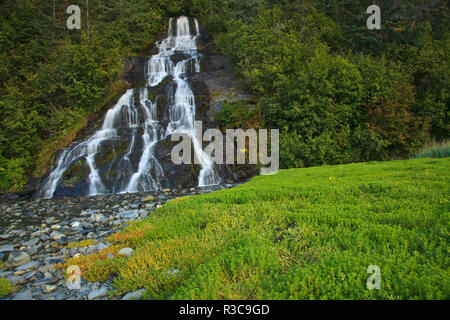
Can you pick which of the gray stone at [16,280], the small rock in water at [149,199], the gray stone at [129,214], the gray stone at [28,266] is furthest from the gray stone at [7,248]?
the small rock in water at [149,199]

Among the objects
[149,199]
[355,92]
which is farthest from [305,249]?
[355,92]

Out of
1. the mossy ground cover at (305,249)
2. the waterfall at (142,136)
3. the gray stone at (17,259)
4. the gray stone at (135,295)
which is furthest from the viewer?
the waterfall at (142,136)

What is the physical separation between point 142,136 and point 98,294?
1793 cm

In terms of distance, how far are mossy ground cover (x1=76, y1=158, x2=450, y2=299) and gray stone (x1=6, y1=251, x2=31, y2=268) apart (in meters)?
2.50

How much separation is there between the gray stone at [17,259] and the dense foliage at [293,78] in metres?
15.4

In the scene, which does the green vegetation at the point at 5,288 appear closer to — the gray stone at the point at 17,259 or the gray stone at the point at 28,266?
the gray stone at the point at 28,266

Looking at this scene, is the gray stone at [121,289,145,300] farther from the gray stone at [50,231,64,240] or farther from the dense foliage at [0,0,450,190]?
the dense foliage at [0,0,450,190]

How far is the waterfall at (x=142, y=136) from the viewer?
17656mm

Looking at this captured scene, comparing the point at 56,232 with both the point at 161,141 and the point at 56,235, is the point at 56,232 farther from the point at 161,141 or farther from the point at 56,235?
the point at 161,141

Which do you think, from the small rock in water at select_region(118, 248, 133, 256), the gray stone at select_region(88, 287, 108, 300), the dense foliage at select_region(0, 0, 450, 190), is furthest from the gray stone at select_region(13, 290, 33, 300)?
the dense foliage at select_region(0, 0, 450, 190)

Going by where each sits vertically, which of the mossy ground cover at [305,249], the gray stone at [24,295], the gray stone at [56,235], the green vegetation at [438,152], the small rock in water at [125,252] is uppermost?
the green vegetation at [438,152]

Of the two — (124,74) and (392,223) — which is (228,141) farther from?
(124,74)

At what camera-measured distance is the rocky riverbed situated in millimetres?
4809
